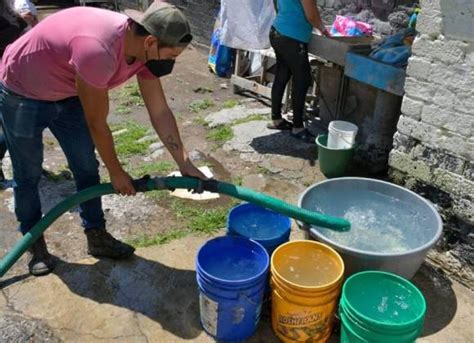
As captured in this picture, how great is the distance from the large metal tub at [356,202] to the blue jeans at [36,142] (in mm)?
1310

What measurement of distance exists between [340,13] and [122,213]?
349 cm

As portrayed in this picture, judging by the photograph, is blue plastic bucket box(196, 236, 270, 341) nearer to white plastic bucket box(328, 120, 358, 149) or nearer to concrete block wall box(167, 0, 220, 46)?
white plastic bucket box(328, 120, 358, 149)

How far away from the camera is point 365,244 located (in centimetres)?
292

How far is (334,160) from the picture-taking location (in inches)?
159

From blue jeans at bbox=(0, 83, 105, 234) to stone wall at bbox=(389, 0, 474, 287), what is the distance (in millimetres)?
2081

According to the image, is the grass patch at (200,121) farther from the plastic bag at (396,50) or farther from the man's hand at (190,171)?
the man's hand at (190,171)

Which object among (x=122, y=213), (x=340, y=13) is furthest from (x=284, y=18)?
(x=122, y=213)

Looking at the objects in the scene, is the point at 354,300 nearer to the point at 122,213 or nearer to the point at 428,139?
the point at 428,139

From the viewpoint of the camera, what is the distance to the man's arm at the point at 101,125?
86.4 inches

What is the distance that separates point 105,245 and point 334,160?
6.67ft

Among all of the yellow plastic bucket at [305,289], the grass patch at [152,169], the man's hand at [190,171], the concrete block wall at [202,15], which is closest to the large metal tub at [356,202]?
the yellow plastic bucket at [305,289]

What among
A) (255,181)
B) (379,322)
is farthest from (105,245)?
(379,322)

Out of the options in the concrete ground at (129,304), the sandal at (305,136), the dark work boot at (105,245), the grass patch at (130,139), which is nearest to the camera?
the concrete ground at (129,304)

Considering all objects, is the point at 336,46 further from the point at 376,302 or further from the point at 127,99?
the point at 127,99
